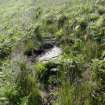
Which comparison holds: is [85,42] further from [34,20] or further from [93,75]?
[34,20]

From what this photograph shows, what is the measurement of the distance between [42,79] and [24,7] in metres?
4.49

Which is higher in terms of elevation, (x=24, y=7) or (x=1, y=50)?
(x=24, y=7)

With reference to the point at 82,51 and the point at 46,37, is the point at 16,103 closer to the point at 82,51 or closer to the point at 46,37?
the point at 82,51

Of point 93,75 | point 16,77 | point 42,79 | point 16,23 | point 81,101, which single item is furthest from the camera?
point 16,23

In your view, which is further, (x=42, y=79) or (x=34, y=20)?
(x=34, y=20)

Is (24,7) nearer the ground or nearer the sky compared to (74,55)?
nearer the sky

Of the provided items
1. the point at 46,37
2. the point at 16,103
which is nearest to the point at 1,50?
the point at 46,37

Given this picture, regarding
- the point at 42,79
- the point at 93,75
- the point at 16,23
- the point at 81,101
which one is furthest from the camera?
the point at 16,23

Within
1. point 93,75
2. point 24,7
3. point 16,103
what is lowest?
point 16,103

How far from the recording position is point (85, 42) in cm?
466

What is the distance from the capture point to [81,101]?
11.0ft

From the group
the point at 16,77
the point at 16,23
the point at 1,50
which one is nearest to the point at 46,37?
the point at 1,50

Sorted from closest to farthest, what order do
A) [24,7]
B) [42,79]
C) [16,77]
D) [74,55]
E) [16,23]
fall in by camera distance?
[16,77], [42,79], [74,55], [16,23], [24,7]

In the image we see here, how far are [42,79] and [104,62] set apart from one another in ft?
3.20
